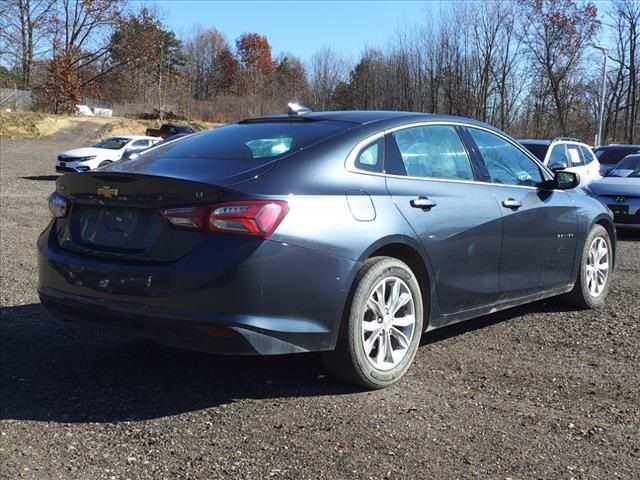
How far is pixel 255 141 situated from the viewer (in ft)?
14.0

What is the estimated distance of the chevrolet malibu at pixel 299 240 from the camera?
347 centimetres

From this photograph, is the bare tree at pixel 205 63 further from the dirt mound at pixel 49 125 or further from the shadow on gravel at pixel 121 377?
the shadow on gravel at pixel 121 377

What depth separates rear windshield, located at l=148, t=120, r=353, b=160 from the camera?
13.3 ft

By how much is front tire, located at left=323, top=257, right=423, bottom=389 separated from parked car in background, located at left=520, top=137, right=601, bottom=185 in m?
9.50

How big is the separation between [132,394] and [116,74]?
59.7 meters

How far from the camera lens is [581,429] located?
3496 millimetres

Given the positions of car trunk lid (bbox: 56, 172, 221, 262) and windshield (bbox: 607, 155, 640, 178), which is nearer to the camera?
car trunk lid (bbox: 56, 172, 221, 262)

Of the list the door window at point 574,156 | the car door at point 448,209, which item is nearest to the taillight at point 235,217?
the car door at point 448,209

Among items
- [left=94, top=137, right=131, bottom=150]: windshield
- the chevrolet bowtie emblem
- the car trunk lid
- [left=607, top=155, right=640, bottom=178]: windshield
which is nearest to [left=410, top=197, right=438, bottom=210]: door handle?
the car trunk lid

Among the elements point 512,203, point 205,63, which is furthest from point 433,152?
point 205,63

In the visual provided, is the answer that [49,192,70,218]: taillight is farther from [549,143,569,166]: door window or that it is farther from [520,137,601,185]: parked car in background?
[549,143,569,166]: door window

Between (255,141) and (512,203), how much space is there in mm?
1982

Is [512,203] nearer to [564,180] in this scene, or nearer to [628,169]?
[564,180]

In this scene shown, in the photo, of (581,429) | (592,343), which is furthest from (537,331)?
(581,429)
